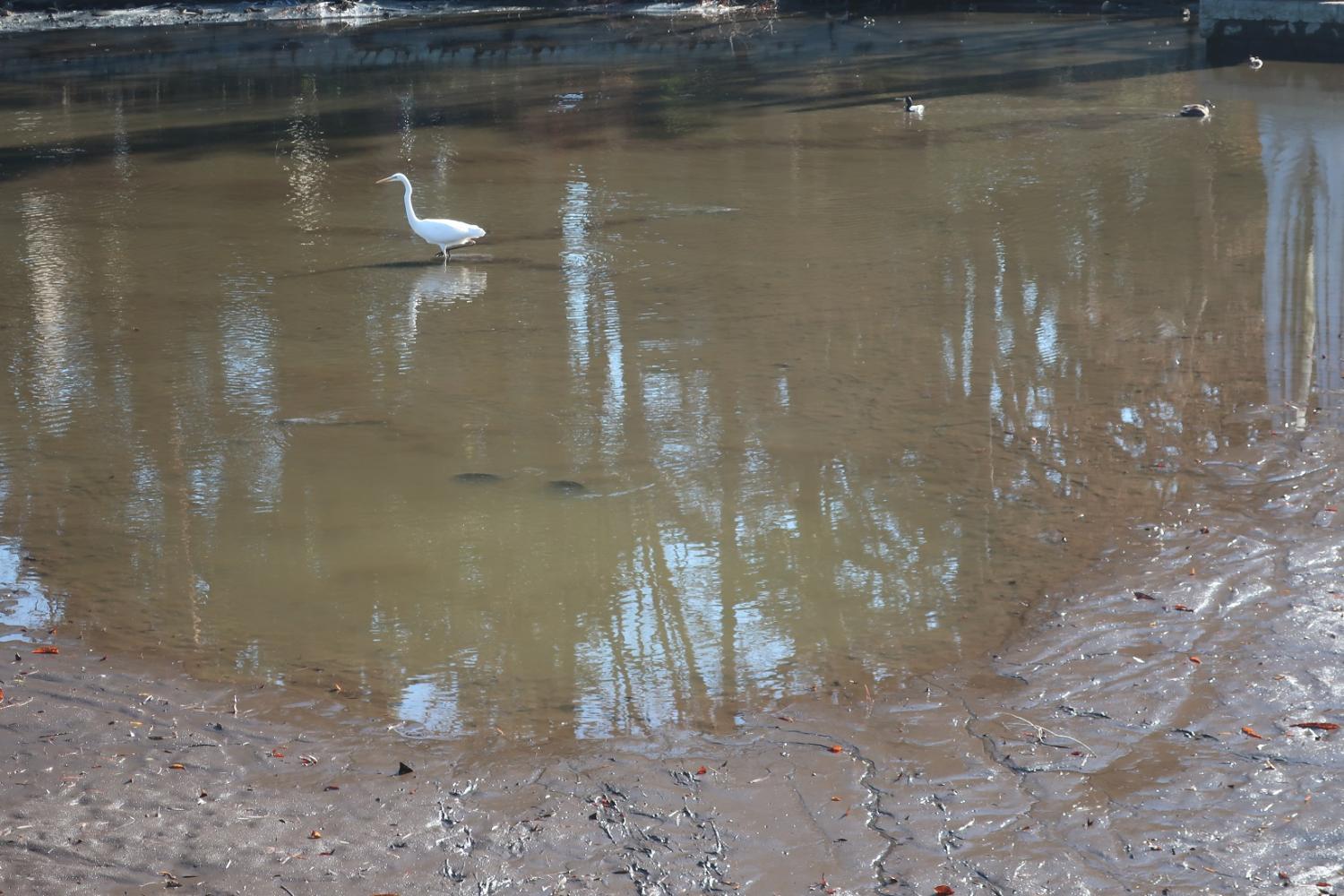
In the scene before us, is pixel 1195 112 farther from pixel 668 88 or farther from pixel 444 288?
pixel 444 288

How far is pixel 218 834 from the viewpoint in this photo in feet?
15.5

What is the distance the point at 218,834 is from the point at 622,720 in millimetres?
1547

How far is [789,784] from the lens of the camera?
5.00 m

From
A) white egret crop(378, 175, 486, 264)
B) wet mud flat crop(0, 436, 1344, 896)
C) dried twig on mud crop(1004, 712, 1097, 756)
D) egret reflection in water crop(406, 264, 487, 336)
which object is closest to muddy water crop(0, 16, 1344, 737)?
egret reflection in water crop(406, 264, 487, 336)

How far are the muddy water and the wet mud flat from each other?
1.16 ft

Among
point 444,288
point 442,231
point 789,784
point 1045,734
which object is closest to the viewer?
point 789,784

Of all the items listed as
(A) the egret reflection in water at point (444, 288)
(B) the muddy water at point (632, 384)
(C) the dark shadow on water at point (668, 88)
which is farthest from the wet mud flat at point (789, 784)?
(C) the dark shadow on water at point (668, 88)

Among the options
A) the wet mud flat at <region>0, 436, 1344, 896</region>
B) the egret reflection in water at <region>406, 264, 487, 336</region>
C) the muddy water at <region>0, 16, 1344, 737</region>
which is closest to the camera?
the wet mud flat at <region>0, 436, 1344, 896</region>

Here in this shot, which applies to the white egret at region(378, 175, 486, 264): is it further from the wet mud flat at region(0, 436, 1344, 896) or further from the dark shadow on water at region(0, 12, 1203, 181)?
the wet mud flat at region(0, 436, 1344, 896)

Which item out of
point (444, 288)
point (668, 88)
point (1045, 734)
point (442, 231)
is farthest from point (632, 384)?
point (668, 88)

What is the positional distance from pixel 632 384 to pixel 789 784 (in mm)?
4481

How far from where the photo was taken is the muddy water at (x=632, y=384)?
20.9 feet

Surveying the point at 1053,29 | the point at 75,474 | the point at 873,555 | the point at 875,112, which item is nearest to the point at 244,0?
the point at 1053,29

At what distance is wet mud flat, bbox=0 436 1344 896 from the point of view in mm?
4535
